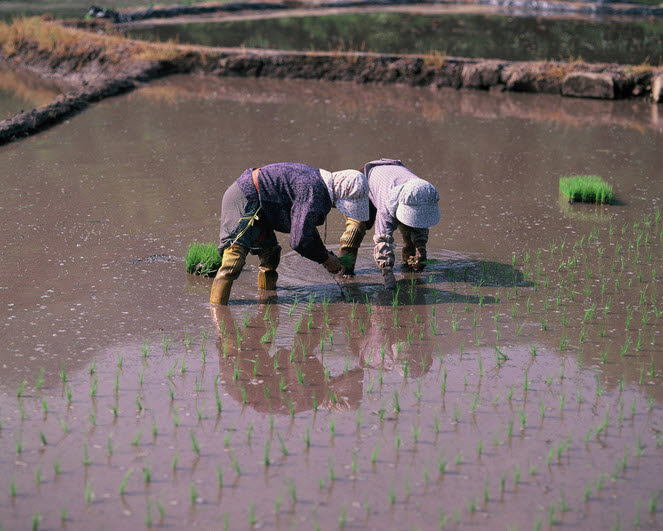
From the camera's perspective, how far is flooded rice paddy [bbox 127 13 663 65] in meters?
14.6

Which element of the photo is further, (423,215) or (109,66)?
(109,66)

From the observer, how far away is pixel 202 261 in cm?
535

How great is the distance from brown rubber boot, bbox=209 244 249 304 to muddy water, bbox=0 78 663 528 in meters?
0.12

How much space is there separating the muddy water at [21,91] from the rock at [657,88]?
8386 mm

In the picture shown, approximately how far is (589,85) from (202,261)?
304 inches

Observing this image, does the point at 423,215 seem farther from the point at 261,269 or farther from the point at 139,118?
the point at 139,118

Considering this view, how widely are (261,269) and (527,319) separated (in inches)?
65.9

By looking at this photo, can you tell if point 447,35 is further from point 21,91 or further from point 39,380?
point 39,380

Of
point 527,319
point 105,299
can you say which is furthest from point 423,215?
point 105,299

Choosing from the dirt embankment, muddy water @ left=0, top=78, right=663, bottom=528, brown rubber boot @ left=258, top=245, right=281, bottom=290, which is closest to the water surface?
the dirt embankment

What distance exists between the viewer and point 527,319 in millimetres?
4738

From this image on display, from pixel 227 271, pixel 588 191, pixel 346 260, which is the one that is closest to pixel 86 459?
pixel 227 271

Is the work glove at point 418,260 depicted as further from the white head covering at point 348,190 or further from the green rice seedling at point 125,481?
the green rice seedling at point 125,481

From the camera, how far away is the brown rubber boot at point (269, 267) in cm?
509
